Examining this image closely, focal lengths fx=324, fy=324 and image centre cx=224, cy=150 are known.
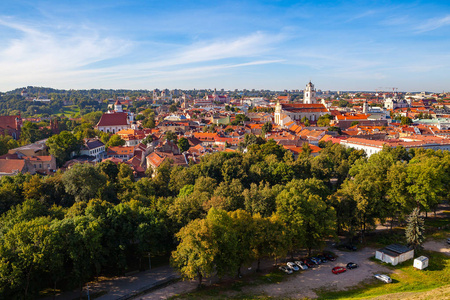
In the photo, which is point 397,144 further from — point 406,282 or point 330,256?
point 406,282

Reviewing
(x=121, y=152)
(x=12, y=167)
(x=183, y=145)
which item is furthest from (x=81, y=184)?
(x=183, y=145)

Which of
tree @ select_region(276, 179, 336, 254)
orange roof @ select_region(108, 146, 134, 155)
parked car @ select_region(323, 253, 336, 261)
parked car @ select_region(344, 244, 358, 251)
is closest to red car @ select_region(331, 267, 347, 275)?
parked car @ select_region(323, 253, 336, 261)

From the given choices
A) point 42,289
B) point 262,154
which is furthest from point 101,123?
point 42,289

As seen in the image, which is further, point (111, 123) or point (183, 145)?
point (111, 123)

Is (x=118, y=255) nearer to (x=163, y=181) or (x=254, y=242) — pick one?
(x=254, y=242)

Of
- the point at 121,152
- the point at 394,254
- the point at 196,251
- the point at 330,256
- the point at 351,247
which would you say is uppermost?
the point at 121,152

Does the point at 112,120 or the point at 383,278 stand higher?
the point at 112,120
